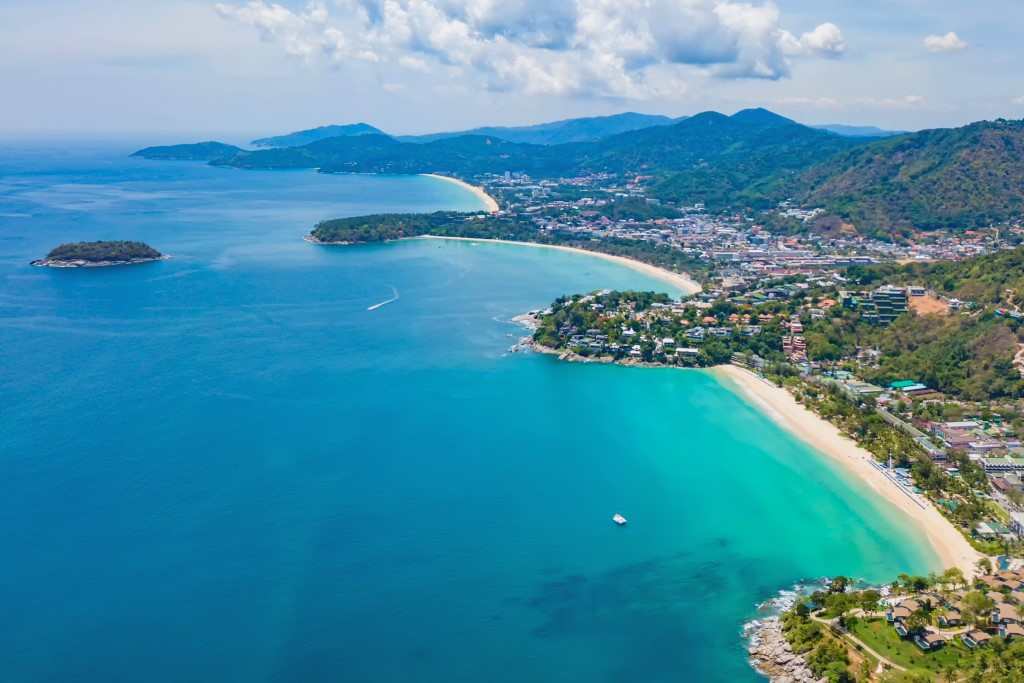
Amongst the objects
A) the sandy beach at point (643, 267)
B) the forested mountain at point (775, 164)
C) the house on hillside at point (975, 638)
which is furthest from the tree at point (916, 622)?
the forested mountain at point (775, 164)

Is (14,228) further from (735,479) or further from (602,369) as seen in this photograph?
(735,479)

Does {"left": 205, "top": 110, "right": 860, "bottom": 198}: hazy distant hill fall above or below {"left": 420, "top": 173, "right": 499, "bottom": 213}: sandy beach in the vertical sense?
above

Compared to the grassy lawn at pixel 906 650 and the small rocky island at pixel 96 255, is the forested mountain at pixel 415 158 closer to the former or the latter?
the small rocky island at pixel 96 255

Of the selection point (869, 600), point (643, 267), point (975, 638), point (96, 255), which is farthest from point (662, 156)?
point (975, 638)

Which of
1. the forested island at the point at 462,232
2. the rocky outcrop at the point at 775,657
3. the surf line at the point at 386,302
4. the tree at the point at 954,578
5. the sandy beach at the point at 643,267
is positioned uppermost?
the forested island at the point at 462,232

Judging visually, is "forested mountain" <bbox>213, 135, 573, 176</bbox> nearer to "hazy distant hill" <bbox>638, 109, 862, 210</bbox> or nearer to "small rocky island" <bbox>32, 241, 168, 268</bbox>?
"hazy distant hill" <bbox>638, 109, 862, 210</bbox>

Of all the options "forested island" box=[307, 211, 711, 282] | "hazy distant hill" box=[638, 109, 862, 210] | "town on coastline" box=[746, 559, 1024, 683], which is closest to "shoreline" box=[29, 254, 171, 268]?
"forested island" box=[307, 211, 711, 282]
